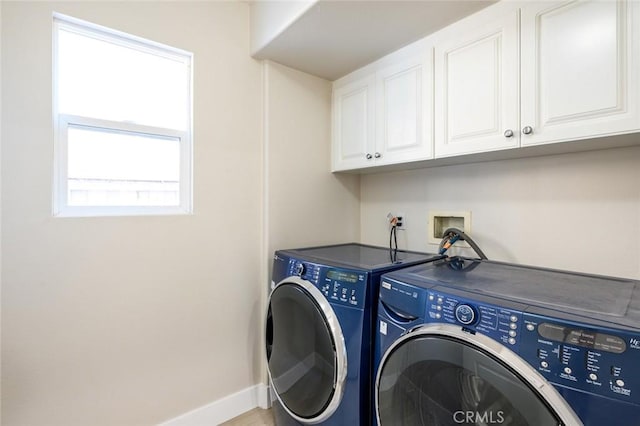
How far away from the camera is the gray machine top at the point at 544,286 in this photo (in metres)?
0.82

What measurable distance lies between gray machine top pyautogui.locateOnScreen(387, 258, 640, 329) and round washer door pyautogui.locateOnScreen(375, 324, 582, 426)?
0.56 ft

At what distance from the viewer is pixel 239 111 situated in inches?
73.2

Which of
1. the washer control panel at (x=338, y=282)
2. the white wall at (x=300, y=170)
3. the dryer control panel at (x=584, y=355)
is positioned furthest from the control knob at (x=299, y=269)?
the dryer control panel at (x=584, y=355)

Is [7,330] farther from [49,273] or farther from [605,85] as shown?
[605,85]

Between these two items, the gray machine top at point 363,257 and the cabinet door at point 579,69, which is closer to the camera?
the cabinet door at point 579,69

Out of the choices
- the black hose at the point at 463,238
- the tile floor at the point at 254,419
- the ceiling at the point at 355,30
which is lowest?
the tile floor at the point at 254,419

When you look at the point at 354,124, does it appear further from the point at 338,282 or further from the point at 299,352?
the point at 299,352

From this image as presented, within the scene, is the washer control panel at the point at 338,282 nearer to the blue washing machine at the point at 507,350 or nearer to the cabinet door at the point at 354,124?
the blue washing machine at the point at 507,350

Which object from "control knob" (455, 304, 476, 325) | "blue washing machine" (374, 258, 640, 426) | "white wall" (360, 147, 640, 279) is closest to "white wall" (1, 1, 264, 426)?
"blue washing machine" (374, 258, 640, 426)

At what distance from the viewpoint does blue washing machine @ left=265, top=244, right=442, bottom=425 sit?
47.6 inches

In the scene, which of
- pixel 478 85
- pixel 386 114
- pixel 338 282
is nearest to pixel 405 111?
pixel 386 114

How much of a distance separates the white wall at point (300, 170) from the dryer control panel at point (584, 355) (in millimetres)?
1433

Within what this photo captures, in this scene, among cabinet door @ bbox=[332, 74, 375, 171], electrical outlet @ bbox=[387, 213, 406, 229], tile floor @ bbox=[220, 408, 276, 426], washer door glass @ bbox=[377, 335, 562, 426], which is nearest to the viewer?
washer door glass @ bbox=[377, 335, 562, 426]

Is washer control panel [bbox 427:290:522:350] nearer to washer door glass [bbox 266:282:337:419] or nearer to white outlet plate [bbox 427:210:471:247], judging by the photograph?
washer door glass [bbox 266:282:337:419]
